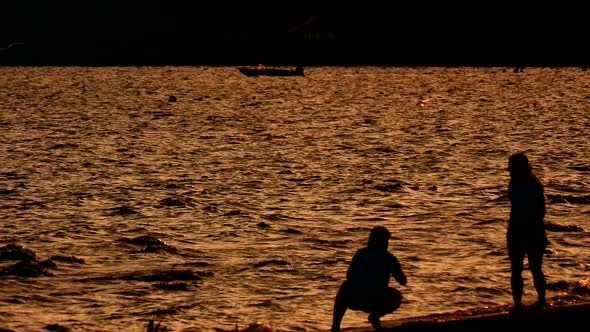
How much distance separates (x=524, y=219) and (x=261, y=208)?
17.8 meters

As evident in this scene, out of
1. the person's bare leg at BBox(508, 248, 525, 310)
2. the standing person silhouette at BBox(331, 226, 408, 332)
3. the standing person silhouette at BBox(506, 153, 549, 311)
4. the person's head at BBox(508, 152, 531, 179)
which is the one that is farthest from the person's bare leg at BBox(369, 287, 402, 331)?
the person's head at BBox(508, 152, 531, 179)

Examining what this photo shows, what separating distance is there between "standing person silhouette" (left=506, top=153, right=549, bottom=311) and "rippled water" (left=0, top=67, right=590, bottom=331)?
10.9 ft

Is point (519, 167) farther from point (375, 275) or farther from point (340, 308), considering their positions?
point (340, 308)

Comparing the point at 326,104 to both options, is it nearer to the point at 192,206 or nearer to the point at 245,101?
the point at 245,101

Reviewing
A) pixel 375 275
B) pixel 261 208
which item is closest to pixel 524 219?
pixel 375 275

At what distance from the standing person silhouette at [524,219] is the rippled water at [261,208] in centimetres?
333

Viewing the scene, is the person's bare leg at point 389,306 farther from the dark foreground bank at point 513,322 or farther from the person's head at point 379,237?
the person's head at point 379,237

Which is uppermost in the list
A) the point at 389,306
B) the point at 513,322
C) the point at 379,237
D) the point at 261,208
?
the point at 379,237

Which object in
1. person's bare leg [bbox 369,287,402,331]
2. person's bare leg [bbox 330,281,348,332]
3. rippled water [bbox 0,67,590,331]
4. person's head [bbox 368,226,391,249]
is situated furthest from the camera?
rippled water [bbox 0,67,590,331]

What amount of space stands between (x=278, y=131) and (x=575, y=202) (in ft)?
113

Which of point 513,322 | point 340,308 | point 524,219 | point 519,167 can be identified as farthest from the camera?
point 524,219

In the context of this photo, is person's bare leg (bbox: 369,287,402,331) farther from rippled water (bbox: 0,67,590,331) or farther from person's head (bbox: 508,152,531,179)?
rippled water (bbox: 0,67,590,331)

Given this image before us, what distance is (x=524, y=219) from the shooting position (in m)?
18.5

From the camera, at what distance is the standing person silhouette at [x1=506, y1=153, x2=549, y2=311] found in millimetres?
18359
